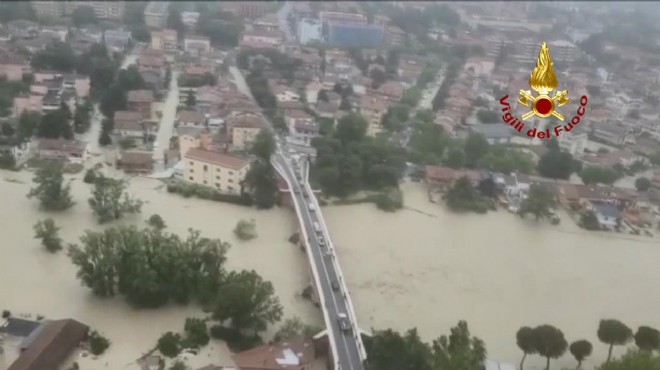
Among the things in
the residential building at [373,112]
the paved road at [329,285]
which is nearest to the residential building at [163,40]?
the residential building at [373,112]

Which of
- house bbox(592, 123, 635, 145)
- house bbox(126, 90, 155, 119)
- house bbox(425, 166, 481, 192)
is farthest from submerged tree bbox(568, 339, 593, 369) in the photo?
house bbox(126, 90, 155, 119)

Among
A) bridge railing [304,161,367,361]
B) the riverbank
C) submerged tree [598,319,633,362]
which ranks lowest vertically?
the riverbank

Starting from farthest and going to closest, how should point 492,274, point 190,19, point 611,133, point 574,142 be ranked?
point 190,19 < point 611,133 < point 574,142 < point 492,274

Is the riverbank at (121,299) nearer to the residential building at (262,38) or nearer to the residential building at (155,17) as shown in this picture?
the residential building at (262,38)

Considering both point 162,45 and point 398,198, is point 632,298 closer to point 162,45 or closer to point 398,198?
point 398,198

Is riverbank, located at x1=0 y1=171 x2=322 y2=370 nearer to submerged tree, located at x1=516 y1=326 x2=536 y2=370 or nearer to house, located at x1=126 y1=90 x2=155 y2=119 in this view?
submerged tree, located at x1=516 y1=326 x2=536 y2=370

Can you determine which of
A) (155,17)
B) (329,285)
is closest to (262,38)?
(155,17)

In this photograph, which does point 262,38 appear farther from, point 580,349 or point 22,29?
point 580,349
